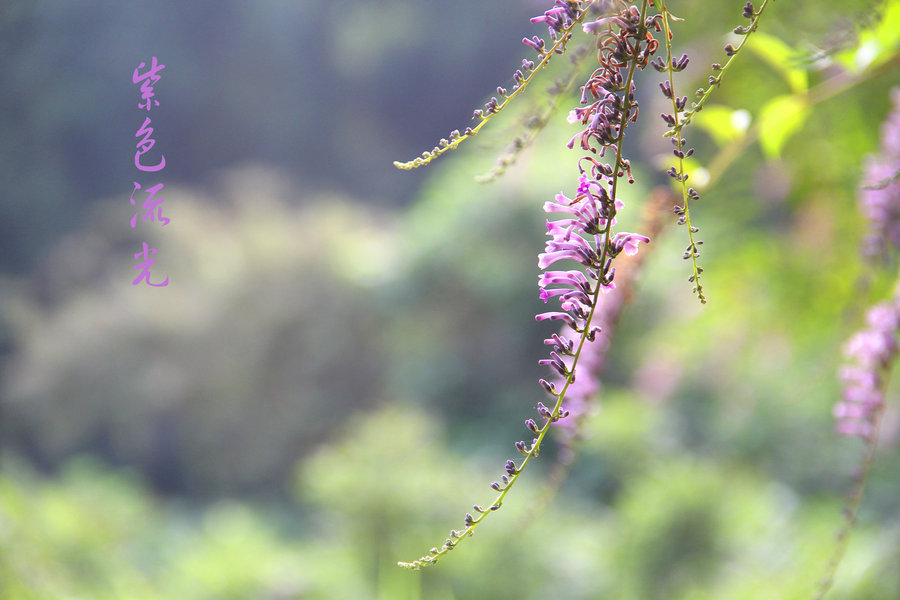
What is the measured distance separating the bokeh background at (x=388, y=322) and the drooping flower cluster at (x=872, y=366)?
0.47ft

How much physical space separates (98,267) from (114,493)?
3508 mm

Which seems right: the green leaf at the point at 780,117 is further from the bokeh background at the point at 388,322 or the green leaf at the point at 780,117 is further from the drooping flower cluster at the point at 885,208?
the drooping flower cluster at the point at 885,208

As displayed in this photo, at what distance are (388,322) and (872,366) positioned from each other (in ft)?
19.2

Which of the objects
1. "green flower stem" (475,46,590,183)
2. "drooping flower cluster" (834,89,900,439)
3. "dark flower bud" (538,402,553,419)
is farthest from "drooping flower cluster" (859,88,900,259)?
"dark flower bud" (538,402,553,419)

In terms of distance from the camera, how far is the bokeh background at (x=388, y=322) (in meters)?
1.70

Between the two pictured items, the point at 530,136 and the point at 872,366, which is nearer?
the point at 530,136

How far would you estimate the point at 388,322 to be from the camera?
6633mm

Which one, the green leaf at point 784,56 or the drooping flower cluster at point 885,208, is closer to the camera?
the green leaf at point 784,56

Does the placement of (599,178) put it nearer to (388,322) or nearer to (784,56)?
(784,56)

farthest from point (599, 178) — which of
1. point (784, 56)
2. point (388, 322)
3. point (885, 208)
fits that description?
point (388, 322)

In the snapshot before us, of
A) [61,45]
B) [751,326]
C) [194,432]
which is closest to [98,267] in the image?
[194,432]

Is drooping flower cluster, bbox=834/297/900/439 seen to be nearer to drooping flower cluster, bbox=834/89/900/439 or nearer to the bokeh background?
drooping flower cluster, bbox=834/89/900/439

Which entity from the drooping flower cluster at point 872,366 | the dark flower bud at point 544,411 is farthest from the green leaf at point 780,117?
the dark flower bud at point 544,411

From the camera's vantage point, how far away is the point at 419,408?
5.85m
